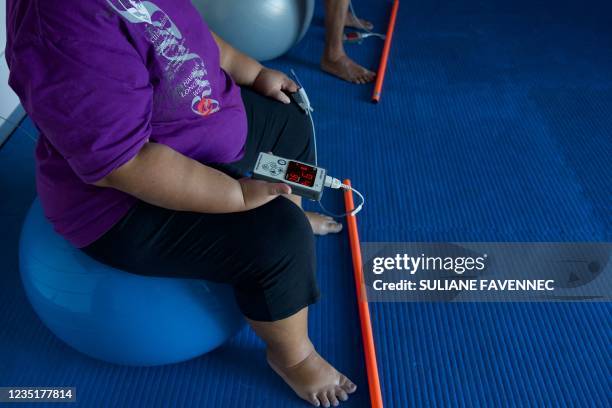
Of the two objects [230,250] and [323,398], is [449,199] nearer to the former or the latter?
[323,398]

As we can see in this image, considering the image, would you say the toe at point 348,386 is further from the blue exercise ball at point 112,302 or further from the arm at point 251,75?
the arm at point 251,75

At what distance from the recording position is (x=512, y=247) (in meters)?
1.31

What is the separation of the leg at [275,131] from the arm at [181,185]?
21 centimetres

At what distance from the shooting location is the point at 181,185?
742mm

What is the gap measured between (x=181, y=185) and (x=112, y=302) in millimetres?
278

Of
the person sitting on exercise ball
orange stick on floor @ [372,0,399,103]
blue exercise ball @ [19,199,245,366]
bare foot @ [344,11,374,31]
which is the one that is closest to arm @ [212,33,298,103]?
the person sitting on exercise ball

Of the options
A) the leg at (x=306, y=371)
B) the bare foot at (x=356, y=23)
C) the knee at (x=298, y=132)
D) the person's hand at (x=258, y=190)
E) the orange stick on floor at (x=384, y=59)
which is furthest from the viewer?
the bare foot at (x=356, y=23)

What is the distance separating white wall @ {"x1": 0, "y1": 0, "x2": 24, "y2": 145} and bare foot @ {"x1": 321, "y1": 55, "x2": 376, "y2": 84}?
3.77 ft

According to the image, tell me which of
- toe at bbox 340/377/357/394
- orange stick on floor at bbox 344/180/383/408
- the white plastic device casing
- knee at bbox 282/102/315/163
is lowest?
toe at bbox 340/377/357/394

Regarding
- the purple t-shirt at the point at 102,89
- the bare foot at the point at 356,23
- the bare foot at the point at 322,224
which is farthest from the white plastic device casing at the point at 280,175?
the bare foot at the point at 356,23

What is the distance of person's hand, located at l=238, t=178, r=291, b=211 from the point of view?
2.54ft

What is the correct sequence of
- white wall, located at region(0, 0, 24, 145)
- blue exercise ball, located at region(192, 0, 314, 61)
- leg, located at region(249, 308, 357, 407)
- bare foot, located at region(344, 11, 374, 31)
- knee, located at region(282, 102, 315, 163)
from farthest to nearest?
bare foot, located at region(344, 11, 374, 31), blue exercise ball, located at region(192, 0, 314, 61), white wall, located at region(0, 0, 24, 145), knee, located at region(282, 102, 315, 163), leg, located at region(249, 308, 357, 407)

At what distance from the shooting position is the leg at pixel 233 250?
0.80 meters

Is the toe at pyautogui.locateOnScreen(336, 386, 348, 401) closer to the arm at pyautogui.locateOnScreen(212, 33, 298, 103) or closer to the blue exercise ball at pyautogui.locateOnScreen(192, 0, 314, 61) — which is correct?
the arm at pyautogui.locateOnScreen(212, 33, 298, 103)
